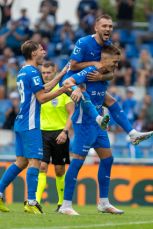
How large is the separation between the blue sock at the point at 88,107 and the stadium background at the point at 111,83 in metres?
6.12

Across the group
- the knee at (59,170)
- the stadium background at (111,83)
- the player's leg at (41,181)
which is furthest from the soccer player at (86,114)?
the stadium background at (111,83)

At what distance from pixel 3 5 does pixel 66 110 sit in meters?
12.4

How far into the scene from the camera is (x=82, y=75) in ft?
39.0

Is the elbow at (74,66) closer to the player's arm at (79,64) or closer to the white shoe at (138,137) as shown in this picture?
the player's arm at (79,64)

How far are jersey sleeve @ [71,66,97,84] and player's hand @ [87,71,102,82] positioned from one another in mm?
44

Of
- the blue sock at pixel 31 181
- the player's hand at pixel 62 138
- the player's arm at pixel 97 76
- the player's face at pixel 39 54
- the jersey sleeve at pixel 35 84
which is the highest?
the player's face at pixel 39 54

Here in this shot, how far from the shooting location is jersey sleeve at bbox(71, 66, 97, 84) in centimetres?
1184

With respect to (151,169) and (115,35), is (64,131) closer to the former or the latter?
(151,169)

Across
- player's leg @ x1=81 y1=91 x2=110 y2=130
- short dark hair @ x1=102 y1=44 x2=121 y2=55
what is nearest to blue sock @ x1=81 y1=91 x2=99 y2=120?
player's leg @ x1=81 y1=91 x2=110 y2=130

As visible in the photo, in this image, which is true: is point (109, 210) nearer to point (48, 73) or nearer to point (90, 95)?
point (90, 95)

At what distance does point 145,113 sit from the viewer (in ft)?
70.8

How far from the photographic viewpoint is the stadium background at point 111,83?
18.0m

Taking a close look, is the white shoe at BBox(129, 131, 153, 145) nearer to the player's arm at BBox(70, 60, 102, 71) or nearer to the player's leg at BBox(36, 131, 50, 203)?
the player's arm at BBox(70, 60, 102, 71)

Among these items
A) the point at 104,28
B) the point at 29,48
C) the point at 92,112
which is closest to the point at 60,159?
the point at 92,112
